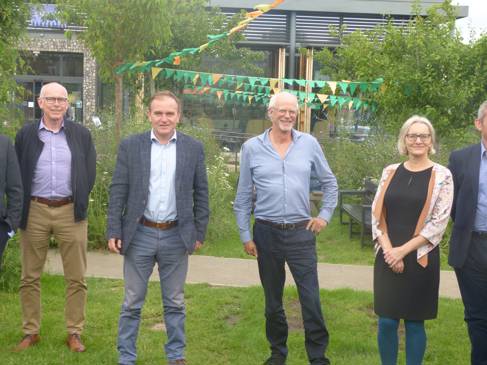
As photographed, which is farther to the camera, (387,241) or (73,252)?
(73,252)

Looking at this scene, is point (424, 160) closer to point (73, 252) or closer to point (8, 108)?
point (73, 252)

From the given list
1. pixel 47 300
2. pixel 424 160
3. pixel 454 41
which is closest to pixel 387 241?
pixel 424 160

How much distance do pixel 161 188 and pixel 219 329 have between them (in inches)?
71.2

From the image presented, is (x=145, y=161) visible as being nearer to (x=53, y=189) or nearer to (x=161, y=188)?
(x=161, y=188)

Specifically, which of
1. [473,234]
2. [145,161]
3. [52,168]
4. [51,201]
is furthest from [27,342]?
[473,234]

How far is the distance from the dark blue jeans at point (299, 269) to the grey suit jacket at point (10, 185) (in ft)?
5.29

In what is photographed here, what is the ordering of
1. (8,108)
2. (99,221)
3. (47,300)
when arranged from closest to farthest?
1. (47,300)
2. (8,108)
3. (99,221)

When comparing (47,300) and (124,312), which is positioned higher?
(124,312)

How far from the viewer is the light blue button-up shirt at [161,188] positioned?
4.38m

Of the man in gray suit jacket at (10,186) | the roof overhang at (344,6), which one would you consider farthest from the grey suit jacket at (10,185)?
the roof overhang at (344,6)

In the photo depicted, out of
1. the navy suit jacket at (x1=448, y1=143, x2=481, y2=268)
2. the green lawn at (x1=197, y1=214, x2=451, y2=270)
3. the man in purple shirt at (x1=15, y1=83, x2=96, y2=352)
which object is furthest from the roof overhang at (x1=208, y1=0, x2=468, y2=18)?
Answer: the navy suit jacket at (x1=448, y1=143, x2=481, y2=268)

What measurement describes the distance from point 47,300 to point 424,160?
3.78 metres

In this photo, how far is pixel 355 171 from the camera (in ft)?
40.0

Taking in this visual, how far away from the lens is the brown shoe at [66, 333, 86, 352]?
5.00m
